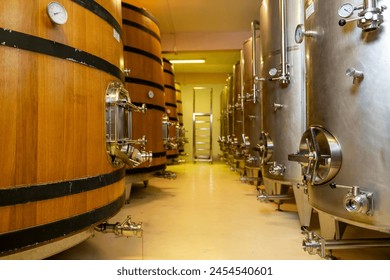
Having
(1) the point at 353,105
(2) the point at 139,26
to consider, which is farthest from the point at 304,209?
(2) the point at 139,26

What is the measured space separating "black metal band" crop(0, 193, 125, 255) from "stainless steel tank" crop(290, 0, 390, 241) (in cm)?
101

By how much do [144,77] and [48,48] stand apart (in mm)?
1897

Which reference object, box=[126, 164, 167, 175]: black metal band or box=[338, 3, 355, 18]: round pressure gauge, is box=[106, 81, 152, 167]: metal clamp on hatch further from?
box=[126, 164, 167, 175]: black metal band

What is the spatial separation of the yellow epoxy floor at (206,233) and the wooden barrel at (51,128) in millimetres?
444

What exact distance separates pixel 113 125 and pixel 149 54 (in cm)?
176

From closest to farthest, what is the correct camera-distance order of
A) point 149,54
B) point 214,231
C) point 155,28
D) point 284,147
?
point 214,231
point 284,147
point 149,54
point 155,28

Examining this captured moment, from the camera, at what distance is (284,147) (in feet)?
7.57

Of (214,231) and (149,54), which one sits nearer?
(214,231)

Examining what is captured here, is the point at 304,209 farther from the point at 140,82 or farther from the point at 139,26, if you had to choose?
the point at 139,26

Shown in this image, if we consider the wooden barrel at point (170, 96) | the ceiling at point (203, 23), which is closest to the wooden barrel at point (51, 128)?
the wooden barrel at point (170, 96)

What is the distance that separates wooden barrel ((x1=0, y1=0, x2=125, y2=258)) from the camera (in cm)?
102

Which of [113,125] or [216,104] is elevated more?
[216,104]

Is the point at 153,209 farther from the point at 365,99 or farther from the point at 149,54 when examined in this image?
the point at 365,99

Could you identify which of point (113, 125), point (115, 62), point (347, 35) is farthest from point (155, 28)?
point (347, 35)
